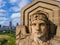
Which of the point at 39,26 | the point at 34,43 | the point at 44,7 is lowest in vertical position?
the point at 34,43

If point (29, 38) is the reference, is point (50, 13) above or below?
above

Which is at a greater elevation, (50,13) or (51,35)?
(50,13)

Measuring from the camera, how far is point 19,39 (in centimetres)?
778

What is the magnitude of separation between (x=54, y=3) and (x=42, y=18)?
2.56 feet

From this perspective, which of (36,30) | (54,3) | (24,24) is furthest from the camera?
(24,24)

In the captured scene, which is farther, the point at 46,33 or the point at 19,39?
the point at 19,39

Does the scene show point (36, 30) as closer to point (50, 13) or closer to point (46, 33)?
point (46, 33)

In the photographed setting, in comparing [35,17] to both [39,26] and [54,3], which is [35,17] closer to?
[39,26]

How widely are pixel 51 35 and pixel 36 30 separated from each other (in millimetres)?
625

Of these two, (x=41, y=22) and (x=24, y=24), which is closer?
(x=41, y=22)

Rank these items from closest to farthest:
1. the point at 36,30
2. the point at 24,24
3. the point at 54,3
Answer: the point at 36,30 → the point at 54,3 → the point at 24,24

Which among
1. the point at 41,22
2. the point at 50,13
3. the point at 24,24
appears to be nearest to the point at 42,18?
the point at 41,22

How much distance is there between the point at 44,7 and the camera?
773 centimetres

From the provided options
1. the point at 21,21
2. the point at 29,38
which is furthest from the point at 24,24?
the point at 29,38
